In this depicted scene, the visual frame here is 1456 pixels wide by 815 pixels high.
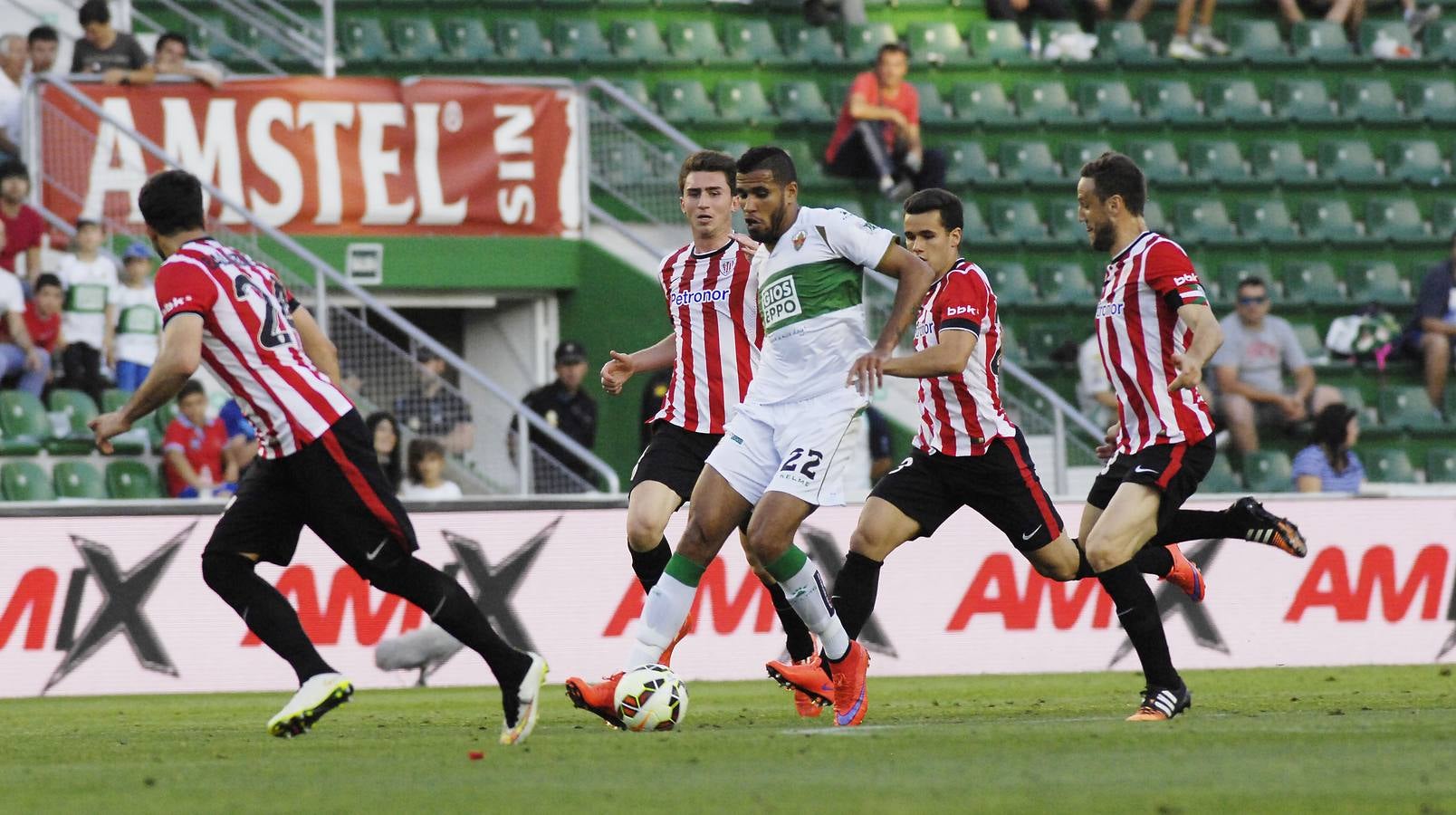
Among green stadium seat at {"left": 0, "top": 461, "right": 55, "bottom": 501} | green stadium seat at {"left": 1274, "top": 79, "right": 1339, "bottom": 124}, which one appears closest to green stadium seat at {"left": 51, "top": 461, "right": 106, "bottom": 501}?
green stadium seat at {"left": 0, "top": 461, "right": 55, "bottom": 501}

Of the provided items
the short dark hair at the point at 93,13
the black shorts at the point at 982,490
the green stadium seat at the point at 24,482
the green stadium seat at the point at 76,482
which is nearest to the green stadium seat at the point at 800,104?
the short dark hair at the point at 93,13

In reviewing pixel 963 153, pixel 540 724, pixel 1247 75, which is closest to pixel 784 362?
pixel 540 724

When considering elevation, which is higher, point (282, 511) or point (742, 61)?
point (742, 61)

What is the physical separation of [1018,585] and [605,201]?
19.0 feet

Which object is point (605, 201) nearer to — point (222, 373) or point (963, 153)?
point (963, 153)

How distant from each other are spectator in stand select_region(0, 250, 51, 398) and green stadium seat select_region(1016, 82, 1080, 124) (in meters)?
9.49

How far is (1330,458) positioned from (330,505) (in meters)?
9.93

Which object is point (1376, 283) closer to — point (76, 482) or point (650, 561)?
point (76, 482)

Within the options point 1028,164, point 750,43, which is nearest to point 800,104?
point 750,43

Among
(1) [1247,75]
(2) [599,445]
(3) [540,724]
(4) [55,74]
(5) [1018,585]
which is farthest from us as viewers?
(1) [1247,75]

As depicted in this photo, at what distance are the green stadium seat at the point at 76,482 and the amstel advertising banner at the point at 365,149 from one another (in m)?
2.37

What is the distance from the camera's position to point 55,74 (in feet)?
51.0

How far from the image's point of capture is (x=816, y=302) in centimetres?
774

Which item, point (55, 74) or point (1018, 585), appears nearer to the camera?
point (1018, 585)
